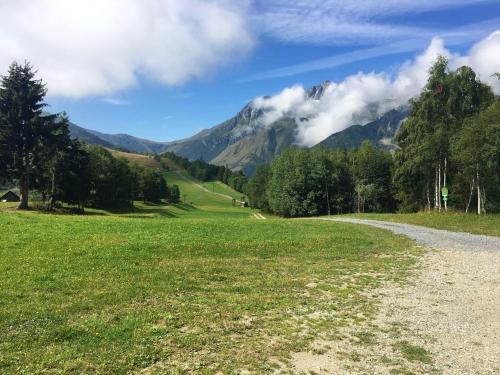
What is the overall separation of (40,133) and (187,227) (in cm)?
3728

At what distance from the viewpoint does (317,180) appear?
107688 mm

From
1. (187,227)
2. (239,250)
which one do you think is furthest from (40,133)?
(239,250)

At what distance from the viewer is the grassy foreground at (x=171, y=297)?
31.7ft

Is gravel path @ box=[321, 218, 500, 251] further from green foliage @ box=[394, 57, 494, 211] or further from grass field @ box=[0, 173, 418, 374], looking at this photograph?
green foliage @ box=[394, 57, 494, 211]

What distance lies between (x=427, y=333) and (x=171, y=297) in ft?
27.4

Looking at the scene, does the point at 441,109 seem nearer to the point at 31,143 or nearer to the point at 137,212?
the point at 31,143

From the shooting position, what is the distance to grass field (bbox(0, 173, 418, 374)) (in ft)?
31.6

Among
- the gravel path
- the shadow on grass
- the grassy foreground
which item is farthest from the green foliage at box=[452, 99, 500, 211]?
the shadow on grass

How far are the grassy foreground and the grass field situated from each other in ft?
0.14

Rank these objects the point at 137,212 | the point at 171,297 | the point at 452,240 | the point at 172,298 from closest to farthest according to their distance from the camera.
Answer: the point at 172,298, the point at 171,297, the point at 452,240, the point at 137,212

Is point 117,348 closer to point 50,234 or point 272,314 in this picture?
point 272,314

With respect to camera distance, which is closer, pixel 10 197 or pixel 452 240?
pixel 452 240

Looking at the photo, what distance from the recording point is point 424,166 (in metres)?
60.2

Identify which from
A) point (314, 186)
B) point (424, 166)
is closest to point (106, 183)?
point (314, 186)
